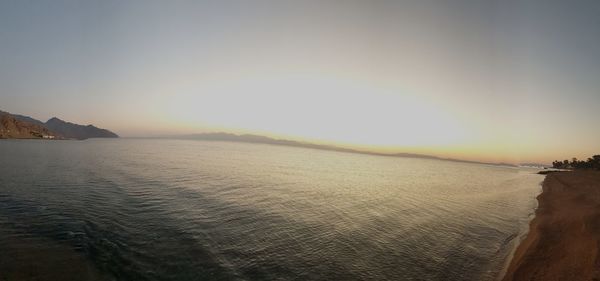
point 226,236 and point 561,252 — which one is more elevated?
point 561,252

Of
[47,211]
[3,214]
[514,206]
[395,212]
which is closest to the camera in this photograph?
[3,214]

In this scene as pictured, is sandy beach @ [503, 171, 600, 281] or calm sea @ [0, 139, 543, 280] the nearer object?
calm sea @ [0, 139, 543, 280]

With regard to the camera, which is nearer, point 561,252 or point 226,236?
point 561,252

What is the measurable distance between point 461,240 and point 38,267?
34.0 m

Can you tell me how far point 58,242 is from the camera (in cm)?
2056

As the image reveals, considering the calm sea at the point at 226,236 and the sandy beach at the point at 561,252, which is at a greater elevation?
the sandy beach at the point at 561,252

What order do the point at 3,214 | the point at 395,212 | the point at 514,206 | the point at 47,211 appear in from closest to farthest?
the point at 3,214 → the point at 47,211 → the point at 395,212 → the point at 514,206

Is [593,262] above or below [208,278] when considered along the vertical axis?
above

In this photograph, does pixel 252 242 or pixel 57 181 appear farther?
pixel 57 181

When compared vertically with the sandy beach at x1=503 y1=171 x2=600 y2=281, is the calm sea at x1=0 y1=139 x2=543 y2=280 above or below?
below

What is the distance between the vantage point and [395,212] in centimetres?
4159

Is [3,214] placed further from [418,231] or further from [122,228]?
[418,231]

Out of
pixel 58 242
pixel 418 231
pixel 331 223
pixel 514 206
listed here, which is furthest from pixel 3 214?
pixel 514 206

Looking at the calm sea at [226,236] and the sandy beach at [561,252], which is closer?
the calm sea at [226,236]
